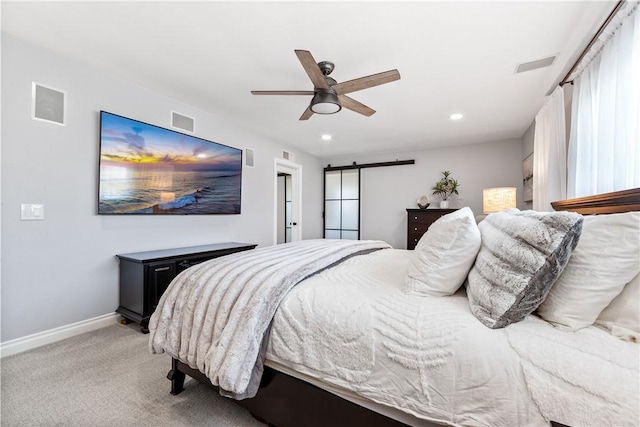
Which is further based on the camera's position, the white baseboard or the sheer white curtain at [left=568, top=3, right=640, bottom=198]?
the white baseboard

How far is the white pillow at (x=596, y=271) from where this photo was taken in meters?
0.84

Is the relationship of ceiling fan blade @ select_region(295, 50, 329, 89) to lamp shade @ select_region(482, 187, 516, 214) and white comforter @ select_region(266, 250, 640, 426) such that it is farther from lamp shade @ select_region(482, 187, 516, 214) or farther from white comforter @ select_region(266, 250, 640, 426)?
lamp shade @ select_region(482, 187, 516, 214)

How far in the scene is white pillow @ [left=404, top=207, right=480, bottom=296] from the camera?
3.89ft

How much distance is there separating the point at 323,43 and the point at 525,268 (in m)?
2.01

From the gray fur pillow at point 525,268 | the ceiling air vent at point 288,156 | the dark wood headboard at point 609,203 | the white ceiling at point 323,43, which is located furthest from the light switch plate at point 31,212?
the dark wood headboard at point 609,203

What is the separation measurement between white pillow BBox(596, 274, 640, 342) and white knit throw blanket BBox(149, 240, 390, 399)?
121 cm

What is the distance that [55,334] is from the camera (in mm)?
2254

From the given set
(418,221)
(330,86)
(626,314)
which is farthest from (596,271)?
(418,221)

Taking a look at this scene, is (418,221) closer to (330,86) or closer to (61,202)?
(330,86)

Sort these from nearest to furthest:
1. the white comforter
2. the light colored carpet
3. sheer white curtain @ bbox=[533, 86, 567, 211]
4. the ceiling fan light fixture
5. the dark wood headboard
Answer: the white comforter → the dark wood headboard → the light colored carpet → the ceiling fan light fixture → sheer white curtain @ bbox=[533, 86, 567, 211]

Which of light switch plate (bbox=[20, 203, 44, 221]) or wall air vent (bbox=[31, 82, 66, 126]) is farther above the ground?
wall air vent (bbox=[31, 82, 66, 126])

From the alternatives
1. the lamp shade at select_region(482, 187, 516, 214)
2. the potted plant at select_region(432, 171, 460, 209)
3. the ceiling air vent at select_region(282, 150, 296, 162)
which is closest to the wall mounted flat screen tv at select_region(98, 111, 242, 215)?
the ceiling air vent at select_region(282, 150, 296, 162)

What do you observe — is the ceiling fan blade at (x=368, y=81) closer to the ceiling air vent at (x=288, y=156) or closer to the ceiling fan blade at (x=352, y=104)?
the ceiling fan blade at (x=352, y=104)

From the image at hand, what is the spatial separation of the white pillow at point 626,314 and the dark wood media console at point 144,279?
9.79 ft
